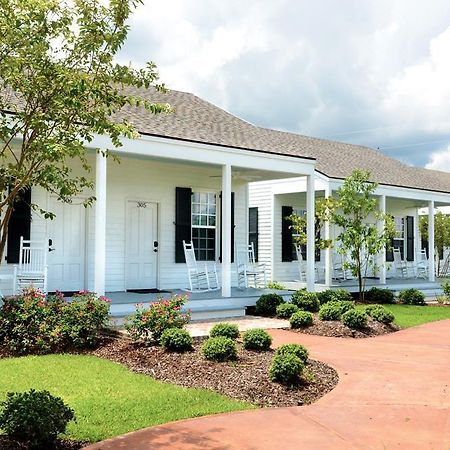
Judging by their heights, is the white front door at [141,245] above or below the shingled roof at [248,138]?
below

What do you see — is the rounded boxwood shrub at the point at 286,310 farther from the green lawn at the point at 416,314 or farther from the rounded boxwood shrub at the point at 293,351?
the rounded boxwood shrub at the point at 293,351

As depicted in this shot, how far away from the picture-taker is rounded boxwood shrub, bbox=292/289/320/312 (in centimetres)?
1334

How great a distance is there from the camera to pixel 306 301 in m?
13.4

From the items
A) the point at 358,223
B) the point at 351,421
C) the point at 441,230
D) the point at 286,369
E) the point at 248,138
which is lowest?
the point at 351,421

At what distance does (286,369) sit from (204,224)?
30.0 feet

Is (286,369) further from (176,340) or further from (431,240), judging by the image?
(431,240)

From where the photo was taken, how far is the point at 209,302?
13078 mm

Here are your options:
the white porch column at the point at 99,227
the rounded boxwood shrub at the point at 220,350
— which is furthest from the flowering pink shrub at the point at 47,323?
the rounded boxwood shrub at the point at 220,350

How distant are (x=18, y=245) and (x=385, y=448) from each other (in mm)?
9360

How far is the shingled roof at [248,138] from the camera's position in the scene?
43.9ft

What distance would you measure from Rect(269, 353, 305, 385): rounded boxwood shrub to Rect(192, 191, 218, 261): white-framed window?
869cm

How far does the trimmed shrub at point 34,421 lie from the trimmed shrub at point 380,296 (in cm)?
1294

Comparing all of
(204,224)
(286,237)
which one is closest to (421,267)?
(286,237)

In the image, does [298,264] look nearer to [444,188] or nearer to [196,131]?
[444,188]
